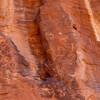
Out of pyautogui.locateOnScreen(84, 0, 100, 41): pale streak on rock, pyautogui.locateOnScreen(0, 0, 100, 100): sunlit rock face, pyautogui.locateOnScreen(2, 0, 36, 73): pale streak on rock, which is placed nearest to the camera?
pyautogui.locateOnScreen(0, 0, 100, 100): sunlit rock face

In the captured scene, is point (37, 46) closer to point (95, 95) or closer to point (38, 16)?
point (38, 16)

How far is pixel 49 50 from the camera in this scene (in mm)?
5520

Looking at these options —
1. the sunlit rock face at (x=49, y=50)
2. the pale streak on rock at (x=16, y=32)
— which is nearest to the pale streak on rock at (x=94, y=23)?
the sunlit rock face at (x=49, y=50)

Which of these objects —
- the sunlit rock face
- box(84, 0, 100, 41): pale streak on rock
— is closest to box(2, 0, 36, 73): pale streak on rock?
the sunlit rock face

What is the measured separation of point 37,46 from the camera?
233 inches

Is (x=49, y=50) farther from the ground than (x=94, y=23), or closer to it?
closer to it

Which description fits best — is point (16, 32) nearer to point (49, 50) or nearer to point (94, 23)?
point (49, 50)

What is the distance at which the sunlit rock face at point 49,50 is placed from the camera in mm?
4852

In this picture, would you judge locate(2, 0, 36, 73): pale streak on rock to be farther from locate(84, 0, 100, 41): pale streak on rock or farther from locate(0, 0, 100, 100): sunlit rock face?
locate(84, 0, 100, 41): pale streak on rock

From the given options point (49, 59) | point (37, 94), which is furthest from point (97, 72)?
point (37, 94)

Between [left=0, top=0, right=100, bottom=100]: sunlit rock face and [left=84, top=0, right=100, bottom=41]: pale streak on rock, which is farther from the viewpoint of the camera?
[left=84, top=0, right=100, bottom=41]: pale streak on rock

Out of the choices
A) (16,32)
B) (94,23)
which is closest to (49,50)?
(16,32)

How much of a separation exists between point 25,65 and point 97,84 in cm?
221

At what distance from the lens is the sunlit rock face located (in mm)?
4852
